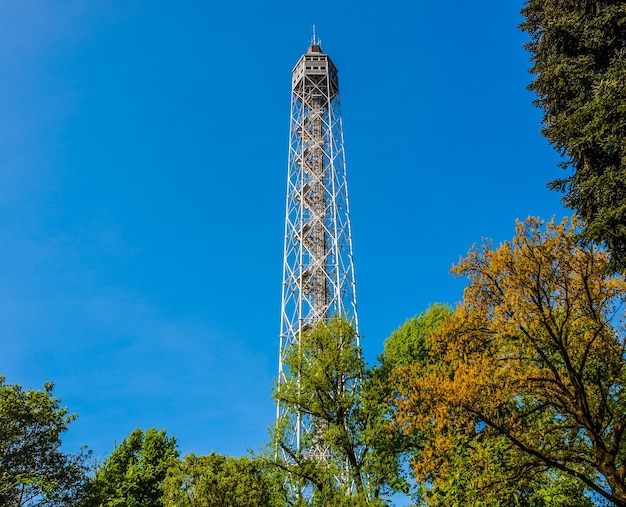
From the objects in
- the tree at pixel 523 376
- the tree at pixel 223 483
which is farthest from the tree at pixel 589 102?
the tree at pixel 223 483

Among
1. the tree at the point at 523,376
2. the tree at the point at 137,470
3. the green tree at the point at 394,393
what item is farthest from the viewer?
the tree at the point at 137,470

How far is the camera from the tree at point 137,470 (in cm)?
2134

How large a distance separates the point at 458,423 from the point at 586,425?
199 centimetres

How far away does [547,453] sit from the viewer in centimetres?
832

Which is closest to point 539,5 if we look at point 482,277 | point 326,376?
point 482,277

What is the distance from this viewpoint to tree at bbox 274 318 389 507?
1314 centimetres

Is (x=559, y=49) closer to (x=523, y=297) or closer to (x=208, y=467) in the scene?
(x=523, y=297)

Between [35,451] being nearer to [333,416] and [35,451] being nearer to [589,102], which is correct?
[333,416]

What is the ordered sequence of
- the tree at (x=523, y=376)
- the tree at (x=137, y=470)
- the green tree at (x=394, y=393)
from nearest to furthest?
the tree at (x=523, y=376), the green tree at (x=394, y=393), the tree at (x=137, y=470)

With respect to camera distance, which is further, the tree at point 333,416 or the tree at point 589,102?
the tree at point 333,416

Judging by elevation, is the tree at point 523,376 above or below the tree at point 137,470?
below

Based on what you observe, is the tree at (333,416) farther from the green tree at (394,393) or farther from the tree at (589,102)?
the tree at (589,102)

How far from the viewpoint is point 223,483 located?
15.1 m

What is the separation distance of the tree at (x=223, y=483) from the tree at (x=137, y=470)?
12.3 ft
